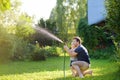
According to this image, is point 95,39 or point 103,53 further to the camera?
point 95,39

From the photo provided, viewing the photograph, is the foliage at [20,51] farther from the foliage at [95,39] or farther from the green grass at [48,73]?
the green grass at [48,73]

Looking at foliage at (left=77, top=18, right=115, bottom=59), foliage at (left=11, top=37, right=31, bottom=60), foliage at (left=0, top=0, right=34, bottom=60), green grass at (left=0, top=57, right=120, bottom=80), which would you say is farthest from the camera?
foliage at (left=77, top=18, right=115, bottom=59)

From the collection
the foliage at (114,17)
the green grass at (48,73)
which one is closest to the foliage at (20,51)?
the green grass at (48,73)

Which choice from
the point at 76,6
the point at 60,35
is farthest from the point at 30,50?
the point at 76,6

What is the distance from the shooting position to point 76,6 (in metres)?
63.2

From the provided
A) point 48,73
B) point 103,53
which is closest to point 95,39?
point 103,53

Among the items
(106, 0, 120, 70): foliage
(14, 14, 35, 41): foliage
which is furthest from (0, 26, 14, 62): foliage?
(106, 0, 120, 70): foliage

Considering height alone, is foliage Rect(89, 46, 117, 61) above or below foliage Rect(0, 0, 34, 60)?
below

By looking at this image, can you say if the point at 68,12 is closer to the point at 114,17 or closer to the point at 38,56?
the point at 38,56

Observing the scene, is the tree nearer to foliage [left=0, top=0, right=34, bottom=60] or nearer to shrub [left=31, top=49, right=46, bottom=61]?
foliage [left=0, top=0, right=34, bottom=60]

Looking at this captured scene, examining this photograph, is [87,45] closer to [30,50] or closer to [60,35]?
[30,50]

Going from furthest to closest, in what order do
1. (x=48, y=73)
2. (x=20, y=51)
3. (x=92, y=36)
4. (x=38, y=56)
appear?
1. (x=92, y=36)
2. (x=20, y=51)
3. (x=38, y=56)
4. (x=48, y=73)

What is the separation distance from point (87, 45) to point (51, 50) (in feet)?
11.3

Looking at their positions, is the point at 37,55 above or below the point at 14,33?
below
